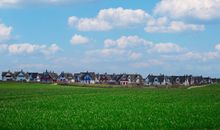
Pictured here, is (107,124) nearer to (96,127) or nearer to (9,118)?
(96,127)

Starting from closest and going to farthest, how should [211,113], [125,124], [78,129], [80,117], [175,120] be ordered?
[78,129] < [125,124] < [175,120] < [80,117] < [211,113]

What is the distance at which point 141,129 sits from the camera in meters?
25.7

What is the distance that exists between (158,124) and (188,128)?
6.60 ft

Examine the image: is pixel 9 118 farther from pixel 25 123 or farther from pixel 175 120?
pixel 175 120

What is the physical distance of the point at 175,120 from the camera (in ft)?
96.9

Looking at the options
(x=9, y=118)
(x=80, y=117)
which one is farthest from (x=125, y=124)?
(x=9, y=118)

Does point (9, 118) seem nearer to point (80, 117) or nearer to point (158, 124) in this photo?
point (80, 117)

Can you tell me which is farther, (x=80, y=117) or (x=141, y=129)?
(x=80, y=117)

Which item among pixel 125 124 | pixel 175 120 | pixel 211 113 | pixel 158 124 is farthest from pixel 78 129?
pixel 211 113

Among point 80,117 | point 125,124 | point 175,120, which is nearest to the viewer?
point 125,124

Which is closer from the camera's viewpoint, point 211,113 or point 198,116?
point 198,116

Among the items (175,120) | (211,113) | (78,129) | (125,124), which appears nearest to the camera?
(78,129)

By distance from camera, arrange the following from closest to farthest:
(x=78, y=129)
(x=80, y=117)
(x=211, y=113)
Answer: (x=78, y=129)
(x=80, y=117)
(x=211, y=113)

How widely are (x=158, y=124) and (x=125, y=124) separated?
2.04m
